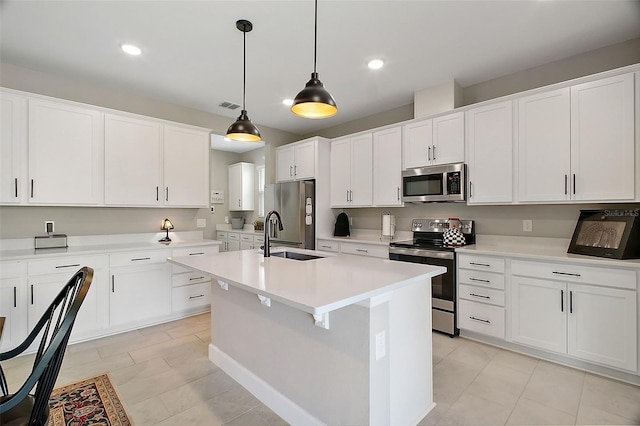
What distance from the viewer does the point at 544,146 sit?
281cm

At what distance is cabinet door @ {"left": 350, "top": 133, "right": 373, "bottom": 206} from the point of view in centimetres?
423

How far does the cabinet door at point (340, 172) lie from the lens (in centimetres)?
451

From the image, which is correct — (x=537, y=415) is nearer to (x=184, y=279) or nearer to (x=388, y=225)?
(x=388, y=225)

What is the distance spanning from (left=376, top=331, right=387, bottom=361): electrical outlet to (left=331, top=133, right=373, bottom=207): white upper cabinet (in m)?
2.77

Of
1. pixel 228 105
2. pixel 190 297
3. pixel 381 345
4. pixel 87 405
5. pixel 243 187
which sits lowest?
pixel 87 405

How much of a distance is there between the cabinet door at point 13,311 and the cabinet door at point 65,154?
2.67 ft

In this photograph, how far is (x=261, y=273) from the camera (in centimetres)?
182

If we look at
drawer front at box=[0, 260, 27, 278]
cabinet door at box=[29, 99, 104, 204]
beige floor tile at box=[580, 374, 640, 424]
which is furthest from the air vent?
beige floor tile at box=[580, 374, 640, 424]

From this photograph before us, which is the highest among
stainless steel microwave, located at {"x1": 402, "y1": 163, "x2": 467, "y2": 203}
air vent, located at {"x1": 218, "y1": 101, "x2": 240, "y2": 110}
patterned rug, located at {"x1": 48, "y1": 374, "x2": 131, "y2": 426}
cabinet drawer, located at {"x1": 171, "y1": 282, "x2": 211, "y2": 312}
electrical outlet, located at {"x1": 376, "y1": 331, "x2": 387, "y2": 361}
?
air vent, located at {"x1": 218, "y1": 101, "x2": 240, "y2": 110}

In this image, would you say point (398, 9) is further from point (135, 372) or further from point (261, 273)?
point (135, 372)

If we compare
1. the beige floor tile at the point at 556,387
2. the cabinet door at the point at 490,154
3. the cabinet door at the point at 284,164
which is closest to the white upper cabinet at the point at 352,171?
the cabinet door at the point at 284,164

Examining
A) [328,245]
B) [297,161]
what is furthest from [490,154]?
[297,161]

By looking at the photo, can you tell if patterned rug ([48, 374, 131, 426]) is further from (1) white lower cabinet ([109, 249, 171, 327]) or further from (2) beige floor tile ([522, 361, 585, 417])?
(2) beige floor tile ([522, 361, 585, 417])

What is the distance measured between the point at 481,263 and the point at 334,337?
6.45 ft
